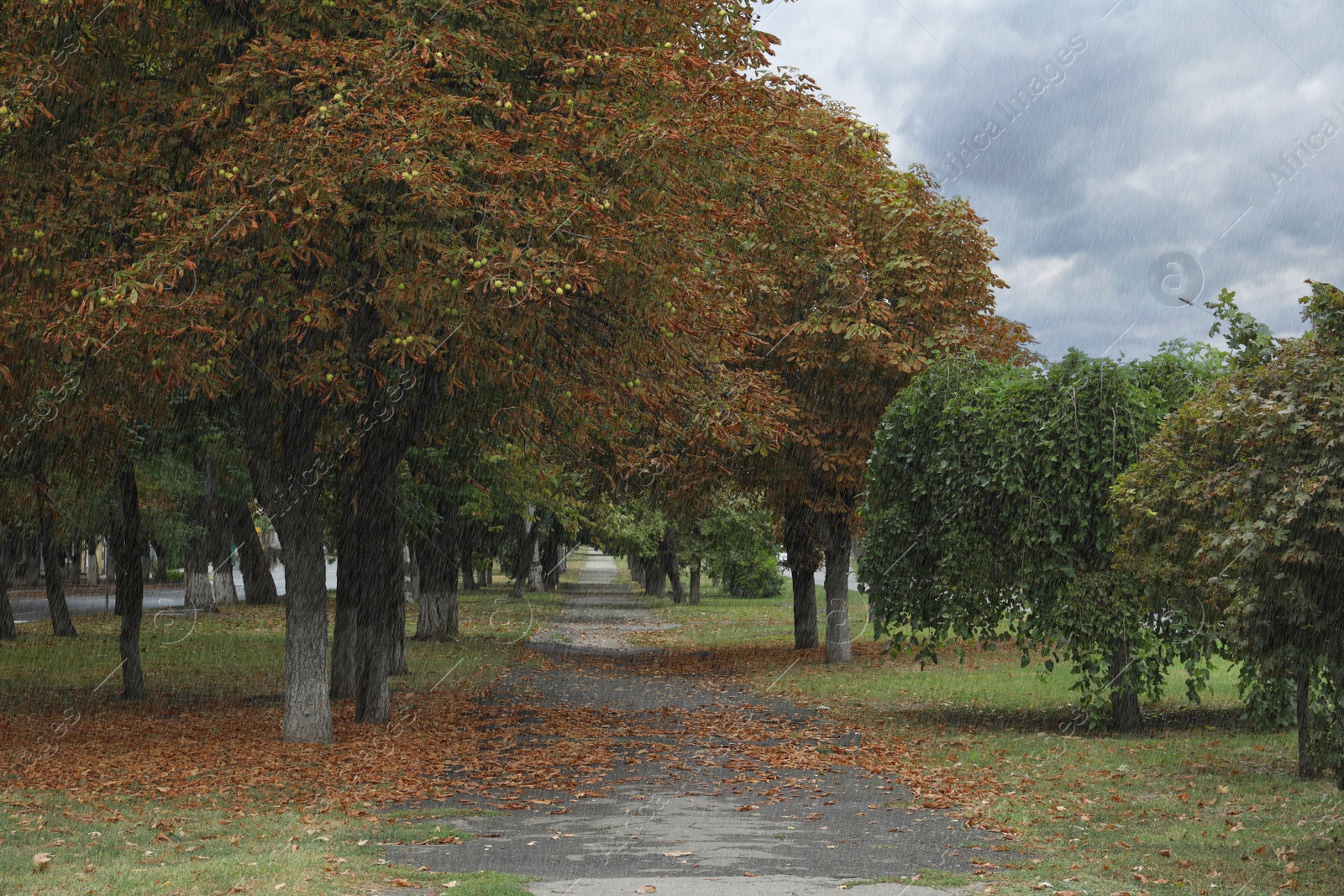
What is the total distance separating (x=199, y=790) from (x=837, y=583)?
16184mm

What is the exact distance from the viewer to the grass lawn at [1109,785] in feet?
25.3

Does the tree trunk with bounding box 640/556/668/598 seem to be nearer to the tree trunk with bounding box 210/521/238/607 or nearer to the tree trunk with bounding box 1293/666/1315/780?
the tree trunk with bounding box 210/521/238/607

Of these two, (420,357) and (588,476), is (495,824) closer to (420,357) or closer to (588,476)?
(420,357)

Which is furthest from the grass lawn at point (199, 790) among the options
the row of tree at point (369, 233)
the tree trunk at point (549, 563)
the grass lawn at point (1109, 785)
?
the tree trunk at point (549, 563)

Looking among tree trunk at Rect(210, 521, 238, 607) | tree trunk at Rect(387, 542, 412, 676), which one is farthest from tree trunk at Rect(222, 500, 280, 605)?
tree trunk at Rect(387, 542, 412, 676)

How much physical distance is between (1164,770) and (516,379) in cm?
729

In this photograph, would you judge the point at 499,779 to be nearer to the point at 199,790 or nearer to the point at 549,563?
the point at 199,790

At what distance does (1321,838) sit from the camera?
8594 mm

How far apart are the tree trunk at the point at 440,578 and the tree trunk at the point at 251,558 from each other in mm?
14796

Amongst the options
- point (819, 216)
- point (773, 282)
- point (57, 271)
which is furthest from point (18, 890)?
point (773, 282)

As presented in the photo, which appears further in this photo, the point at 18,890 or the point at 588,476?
the point at 588,476

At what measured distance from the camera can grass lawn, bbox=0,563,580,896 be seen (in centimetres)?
752

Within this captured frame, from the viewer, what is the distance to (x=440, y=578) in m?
29.3

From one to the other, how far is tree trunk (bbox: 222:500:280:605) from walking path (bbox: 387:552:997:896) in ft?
99.3
